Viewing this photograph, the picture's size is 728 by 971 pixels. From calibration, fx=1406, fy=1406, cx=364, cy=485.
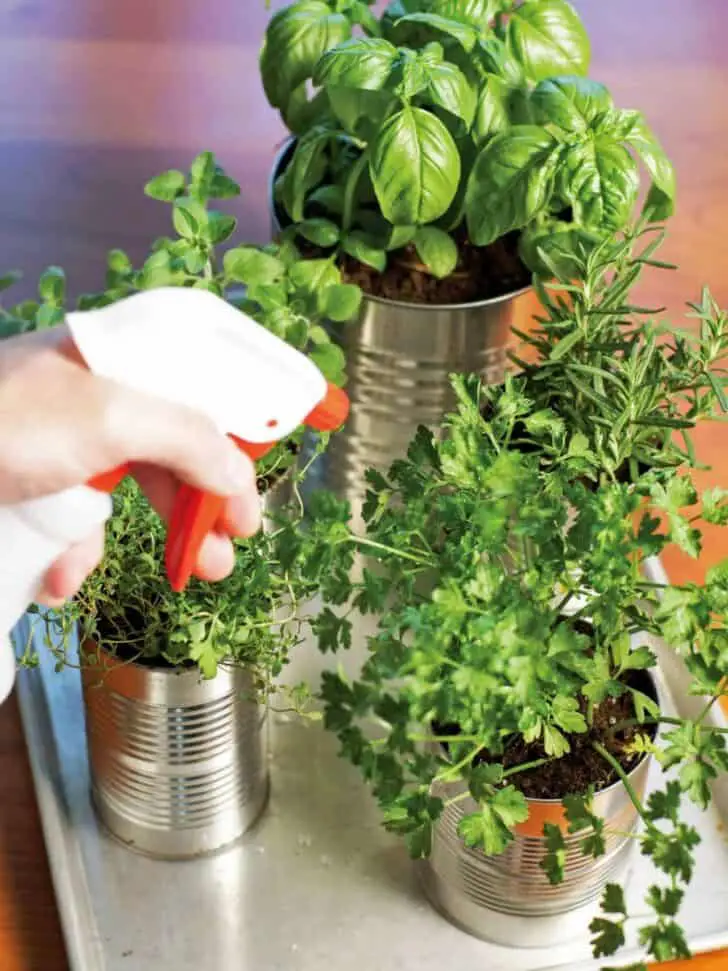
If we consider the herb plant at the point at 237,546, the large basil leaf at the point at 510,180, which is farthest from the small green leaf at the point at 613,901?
the large basil leaf at the point at 510,180

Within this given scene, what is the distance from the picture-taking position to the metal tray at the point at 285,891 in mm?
843

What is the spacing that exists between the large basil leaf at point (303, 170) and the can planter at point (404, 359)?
0.12ft

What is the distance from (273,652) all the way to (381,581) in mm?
119

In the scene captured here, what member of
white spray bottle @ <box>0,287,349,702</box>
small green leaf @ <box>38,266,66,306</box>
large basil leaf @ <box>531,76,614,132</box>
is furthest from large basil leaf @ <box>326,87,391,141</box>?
white spray bottle @ <box>0,287,349,702</box>

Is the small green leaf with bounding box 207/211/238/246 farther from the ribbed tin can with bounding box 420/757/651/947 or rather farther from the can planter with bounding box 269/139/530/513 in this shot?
the ribbed tin can with bounding box 420/757/651/947

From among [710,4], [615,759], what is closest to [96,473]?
[615,759]

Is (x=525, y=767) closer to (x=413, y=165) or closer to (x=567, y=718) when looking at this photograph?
(x=567, y=718)

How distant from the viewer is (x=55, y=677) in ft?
3.28

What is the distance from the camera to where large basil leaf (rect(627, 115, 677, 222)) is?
901 mm

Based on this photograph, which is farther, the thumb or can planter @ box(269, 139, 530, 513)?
can planter @ box(269, 139, 530, 513)

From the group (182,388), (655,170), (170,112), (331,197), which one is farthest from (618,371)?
(170,112)

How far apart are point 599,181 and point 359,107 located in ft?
0.54

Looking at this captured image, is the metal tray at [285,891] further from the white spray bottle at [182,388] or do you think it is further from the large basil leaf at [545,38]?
the large basil leaf at [545,38]

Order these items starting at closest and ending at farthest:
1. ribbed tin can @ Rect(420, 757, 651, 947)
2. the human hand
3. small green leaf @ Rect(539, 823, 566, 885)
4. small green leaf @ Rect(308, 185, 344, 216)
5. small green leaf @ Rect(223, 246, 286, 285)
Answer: the human hand, small green leaf @ Rect(539, 823, 566, 885), ribbed tin can @ Rect(420, 757, 651, 947), small green leaf @ Rect(223, 246, 286, 285), small green leaf @ Rect(308, 185, 344, 216)
